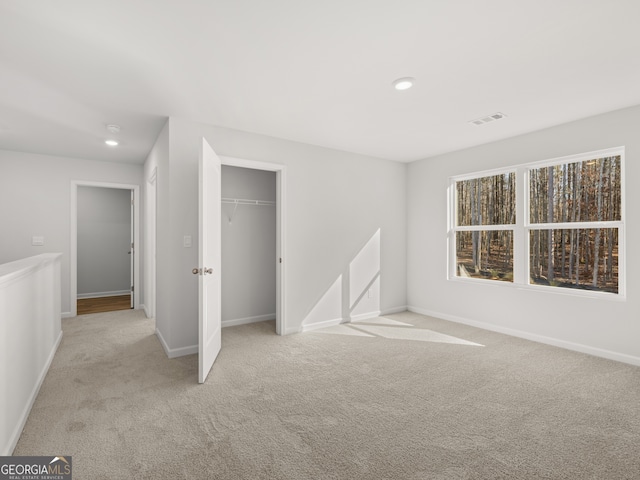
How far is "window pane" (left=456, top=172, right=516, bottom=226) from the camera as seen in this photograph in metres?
4.14

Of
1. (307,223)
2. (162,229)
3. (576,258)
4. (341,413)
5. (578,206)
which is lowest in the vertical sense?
(341,413)

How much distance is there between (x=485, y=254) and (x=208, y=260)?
362 cm

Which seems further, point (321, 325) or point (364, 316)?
point (364, 316)

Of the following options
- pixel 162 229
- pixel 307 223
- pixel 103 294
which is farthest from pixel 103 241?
pixel 307 223

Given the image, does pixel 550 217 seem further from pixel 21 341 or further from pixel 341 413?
pixel 21 341

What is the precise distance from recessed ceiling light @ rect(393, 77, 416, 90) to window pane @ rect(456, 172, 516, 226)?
2.30 metres

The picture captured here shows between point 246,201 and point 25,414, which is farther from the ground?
point 246,201

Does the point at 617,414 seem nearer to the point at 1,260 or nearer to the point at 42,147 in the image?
the point at 42,147

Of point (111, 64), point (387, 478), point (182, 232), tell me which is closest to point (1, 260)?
point (182, 232)

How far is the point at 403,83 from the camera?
259cm

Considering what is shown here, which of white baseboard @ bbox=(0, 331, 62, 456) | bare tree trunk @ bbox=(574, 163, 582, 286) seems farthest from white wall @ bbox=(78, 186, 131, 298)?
bare tree trunk @ bbox=(574, 163, 582, 286)

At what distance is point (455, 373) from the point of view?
2918 millimetres

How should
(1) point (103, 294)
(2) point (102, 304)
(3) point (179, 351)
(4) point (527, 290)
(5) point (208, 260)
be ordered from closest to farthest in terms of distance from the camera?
(5) point (208, 260), (3) point (179, 351), (4) point (527, 290), (2) point (102, 304), (1) point (103, 294)

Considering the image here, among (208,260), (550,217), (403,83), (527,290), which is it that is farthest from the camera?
(527,290)
